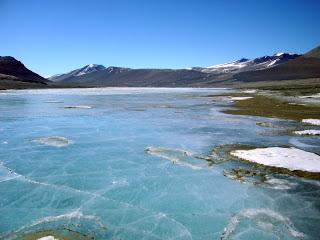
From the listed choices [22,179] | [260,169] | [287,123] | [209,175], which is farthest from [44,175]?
[287,123]

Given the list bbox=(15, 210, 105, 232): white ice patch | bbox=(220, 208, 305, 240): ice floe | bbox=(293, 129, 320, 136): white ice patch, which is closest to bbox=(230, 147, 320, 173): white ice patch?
bbox=(220, 208, 305, 240): ice floe

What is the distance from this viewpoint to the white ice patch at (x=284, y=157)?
1766 centimetres

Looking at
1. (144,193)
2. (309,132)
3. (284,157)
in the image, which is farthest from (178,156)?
(309,132)

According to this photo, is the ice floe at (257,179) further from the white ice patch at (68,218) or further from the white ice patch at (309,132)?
the white ice patch at (309,132)

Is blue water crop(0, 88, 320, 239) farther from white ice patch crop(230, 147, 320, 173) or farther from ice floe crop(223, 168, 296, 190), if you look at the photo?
white ice patch crop(230, 147, 320, 173)

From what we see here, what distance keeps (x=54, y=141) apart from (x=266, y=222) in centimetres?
1656

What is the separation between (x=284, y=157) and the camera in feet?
62.8

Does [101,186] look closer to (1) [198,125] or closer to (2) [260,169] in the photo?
(2) [260,169]

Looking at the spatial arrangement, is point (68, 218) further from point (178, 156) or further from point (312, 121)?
point (312, 121)

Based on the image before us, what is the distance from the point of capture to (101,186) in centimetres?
1556

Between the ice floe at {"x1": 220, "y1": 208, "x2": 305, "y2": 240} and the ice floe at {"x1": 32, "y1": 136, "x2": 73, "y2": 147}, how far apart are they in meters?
14.2

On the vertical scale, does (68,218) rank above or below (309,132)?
below

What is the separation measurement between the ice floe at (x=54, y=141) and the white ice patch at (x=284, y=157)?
10.7 meters

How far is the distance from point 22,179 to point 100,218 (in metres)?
5.75
